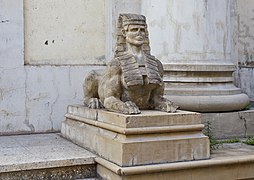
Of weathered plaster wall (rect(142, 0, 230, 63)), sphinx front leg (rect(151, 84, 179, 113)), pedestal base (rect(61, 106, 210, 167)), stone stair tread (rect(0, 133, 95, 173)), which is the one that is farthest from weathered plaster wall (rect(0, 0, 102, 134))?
sphinx front leg (rect(151, 84, 179, 113))

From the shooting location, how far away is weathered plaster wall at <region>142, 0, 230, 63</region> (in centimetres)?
659

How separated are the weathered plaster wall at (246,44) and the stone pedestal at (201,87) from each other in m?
1.90

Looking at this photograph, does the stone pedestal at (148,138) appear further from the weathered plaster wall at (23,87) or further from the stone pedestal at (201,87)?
the weathered plaster wall at (23,87)

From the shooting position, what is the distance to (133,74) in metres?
5.03

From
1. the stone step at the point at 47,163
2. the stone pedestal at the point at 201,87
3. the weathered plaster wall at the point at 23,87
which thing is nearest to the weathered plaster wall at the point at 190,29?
the stone pedestal at the point at 201,87

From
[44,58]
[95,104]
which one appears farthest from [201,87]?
[44,58]

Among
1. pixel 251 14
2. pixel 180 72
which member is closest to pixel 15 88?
pixel 180 72

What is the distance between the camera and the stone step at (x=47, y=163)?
15.3 feet

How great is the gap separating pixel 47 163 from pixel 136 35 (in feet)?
5.50

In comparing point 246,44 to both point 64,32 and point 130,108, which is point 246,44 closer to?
point 64,32

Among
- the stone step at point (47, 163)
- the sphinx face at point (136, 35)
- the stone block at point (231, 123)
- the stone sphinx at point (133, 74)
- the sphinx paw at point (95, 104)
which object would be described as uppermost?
the sphinx face at point (136, 35)

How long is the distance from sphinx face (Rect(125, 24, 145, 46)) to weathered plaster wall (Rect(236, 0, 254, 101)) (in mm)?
3867

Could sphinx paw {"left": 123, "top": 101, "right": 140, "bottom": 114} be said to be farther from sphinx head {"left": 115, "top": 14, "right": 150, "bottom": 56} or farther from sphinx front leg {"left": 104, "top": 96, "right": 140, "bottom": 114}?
sphinx head {"left": 115, "top": 14, "right": 150, "bottom": 56}

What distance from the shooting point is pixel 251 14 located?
8680 millimetres
